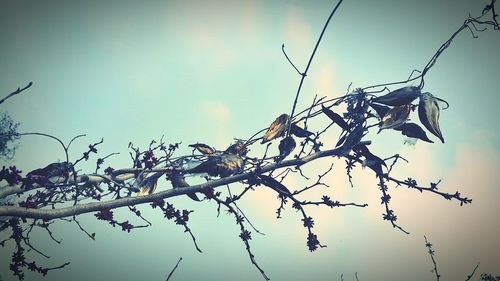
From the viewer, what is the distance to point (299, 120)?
2.24 m

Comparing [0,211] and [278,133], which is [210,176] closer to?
[278,133]

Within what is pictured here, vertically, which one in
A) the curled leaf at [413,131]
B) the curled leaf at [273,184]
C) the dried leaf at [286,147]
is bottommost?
the curled leaf at [273,184]

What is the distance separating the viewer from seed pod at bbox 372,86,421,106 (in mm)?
1992

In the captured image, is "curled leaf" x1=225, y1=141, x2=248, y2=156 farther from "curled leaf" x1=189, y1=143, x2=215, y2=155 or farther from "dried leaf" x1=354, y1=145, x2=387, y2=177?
"dried leaf" x1=354, y1=145, x2=387, y2=177

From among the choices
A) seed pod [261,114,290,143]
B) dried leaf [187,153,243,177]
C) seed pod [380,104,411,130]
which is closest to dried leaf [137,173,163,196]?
dried leaf [187,153,243,177]

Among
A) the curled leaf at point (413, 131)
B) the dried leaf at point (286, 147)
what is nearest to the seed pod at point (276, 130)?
the dried leaf at point (286, 147)

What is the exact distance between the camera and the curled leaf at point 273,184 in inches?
88.4

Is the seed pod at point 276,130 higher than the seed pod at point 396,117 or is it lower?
higher

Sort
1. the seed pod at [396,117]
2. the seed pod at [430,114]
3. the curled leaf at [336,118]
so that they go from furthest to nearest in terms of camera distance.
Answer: the curled leaf at [336,118] → the seed pod at [396,117] → the seed pod at [430,114]

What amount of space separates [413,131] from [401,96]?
32 centimetres

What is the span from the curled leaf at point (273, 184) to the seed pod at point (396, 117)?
0.99 meters

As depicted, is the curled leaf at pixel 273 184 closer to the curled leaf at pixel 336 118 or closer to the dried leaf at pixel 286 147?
the dried leaf at pixel 286 147

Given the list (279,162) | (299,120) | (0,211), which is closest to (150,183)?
(0,211)

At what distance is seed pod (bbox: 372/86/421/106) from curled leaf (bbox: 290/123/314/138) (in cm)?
66
